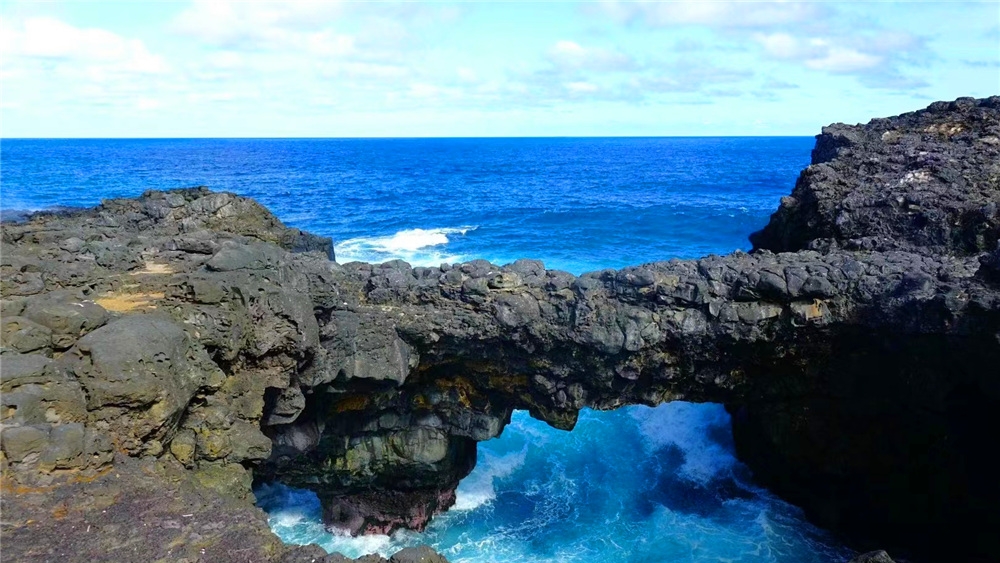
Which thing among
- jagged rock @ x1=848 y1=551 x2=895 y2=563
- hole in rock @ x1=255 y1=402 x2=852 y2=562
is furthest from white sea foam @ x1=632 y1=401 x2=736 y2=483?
jagged rock @ x1=848 y1=551 x2=895 y2=563

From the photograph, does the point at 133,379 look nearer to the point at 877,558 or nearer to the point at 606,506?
the point at 877,558

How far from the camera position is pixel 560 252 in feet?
167

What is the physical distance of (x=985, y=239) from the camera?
1697 cm

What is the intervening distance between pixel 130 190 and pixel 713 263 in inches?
3080

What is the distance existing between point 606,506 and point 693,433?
18.8 ft

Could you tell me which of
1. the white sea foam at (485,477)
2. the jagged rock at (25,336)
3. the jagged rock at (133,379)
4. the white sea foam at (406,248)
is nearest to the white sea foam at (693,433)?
the white sea foam at (485,477)

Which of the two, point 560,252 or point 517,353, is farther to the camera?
point 560,252

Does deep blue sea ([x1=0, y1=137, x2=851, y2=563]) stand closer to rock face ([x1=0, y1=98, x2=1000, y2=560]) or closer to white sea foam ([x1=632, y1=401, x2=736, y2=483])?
white sea foam ([x1=632, y1=401, x2=736, y2=483])

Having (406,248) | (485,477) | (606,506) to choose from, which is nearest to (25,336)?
(485,477)

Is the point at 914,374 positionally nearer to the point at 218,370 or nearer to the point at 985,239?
the point at 985,239

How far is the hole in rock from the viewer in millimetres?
18844

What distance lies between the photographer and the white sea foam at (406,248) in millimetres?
45875

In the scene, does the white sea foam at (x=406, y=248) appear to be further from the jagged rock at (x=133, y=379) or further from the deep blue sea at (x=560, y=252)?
the jagged rock at (x=133, y=379)

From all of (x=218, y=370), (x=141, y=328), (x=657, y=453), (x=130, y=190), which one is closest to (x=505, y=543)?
(x=657, y=453)
